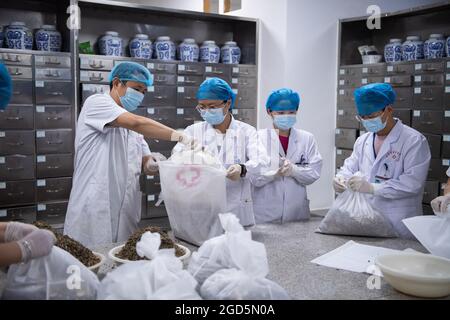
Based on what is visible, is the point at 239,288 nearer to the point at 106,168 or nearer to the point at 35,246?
the point at 35,246

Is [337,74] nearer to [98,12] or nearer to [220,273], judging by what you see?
[98,12]

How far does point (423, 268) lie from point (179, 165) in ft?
3.14

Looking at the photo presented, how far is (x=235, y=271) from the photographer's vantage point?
126cm

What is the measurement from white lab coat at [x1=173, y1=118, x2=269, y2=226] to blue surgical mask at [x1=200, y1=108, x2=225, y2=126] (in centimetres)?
6

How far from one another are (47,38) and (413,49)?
11.4 ft

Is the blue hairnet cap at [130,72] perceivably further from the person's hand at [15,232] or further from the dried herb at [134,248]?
the person's hand at [15,232]

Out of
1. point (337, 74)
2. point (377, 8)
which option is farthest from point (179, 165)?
point (377, 8)

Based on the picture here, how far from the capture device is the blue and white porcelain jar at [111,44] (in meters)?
4.49

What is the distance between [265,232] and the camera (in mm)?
2215

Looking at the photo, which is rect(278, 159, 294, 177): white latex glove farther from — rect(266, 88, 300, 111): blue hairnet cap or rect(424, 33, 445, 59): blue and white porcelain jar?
rect(424, 33, 445, 59): blue and white porcelain jar

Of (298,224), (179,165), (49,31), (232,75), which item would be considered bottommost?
(298,224)

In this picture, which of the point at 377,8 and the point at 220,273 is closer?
the point at 220,273

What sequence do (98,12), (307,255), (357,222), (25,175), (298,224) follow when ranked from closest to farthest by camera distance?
1. (307,255)
2. (357,222)
3. (298,224)
4. (25,175)
5. (98,12)

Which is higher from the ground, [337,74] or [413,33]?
[413,33]
